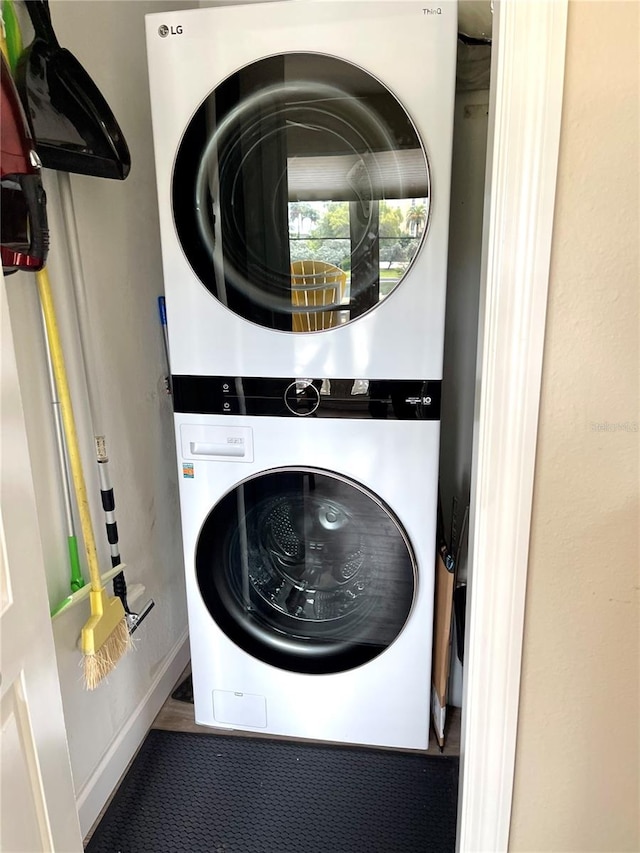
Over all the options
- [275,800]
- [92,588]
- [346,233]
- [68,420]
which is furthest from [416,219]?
[275,800]

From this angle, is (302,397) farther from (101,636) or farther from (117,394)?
(101,636)

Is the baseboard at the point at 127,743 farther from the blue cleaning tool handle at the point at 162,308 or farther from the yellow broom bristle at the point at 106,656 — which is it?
the blue cleaning tool handle at the point at 162,308

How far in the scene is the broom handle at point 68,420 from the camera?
1106mm

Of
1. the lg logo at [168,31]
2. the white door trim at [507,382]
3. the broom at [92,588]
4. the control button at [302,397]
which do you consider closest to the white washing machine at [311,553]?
the control button at [302,397]

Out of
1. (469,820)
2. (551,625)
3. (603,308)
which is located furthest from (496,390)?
(469,820)

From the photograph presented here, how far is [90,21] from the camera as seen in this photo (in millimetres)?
1324

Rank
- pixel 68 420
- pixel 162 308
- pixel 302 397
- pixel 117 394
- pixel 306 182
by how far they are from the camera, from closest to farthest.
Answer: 1. pixel 68 420
2. pixel 306 182
3. pixel 302 397
4. pixel 117 394
5. pixel 162 308

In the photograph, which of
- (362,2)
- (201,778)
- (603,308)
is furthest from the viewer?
(201,778)

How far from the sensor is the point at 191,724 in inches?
66.8

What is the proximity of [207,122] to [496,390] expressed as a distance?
2.82ft

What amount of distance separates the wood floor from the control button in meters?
0.91

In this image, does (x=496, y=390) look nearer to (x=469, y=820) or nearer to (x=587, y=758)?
(x=587, y=758)

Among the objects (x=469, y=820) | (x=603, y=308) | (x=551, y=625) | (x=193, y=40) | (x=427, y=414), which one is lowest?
(x=469, y=820)

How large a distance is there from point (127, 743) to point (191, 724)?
0.62 feet
